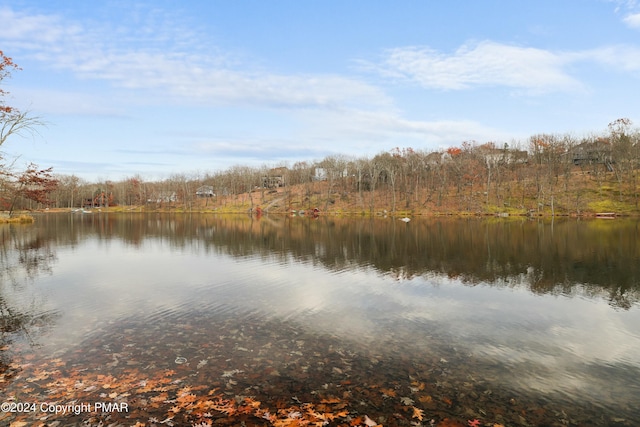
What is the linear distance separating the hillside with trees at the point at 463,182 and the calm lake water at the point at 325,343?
253 ft

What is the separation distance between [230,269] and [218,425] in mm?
18876

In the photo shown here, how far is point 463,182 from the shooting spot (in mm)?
115688

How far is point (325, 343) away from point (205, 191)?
Result: 17380 cm

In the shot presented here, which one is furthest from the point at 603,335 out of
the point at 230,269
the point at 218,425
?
the point at 230,269

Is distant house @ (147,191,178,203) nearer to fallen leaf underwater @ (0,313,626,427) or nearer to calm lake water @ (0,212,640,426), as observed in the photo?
calm lake water @ (0,212,640,426)

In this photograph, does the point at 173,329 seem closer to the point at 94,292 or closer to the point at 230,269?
the point at 94,292

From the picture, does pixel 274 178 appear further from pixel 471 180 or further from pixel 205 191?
pixel 471 180

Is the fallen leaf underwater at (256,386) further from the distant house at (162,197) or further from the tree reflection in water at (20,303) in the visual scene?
the distant house at (162,197)

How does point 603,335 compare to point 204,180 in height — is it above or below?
below

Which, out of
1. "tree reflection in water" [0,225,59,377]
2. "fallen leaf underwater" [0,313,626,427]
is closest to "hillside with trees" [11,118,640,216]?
"tree reflection in water" [0,225,59,377]

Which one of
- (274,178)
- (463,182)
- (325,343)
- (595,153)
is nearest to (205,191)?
(274,178)

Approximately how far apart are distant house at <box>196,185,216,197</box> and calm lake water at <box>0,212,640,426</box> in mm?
151483

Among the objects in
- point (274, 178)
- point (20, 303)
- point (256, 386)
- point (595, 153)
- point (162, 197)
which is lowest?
point (256, 386)

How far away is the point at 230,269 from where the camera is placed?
2591 cm
